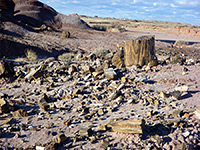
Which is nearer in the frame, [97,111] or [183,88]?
[97,111]

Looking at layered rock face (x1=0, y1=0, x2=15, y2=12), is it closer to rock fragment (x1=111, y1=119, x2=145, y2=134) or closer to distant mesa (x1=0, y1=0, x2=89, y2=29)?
distant mesa (x1=0, y1=0, x2=89, y2=29)

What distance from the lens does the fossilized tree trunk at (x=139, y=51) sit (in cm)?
628

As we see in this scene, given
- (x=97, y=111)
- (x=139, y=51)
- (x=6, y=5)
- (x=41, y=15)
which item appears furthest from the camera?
(x=41, y=15)

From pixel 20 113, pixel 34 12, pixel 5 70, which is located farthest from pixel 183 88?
pixel 34 12

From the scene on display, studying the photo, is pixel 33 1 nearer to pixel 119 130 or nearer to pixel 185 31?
pixel 185 31

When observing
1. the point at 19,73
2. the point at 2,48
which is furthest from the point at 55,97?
the point at 2,48

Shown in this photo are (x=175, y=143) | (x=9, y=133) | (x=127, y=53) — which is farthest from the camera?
(x=127, y=53)

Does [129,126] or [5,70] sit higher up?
[5,70]

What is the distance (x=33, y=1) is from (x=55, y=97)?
34624 mm

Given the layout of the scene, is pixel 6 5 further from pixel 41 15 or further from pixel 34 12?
pixel 41 15

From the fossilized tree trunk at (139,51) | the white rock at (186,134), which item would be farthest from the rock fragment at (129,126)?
the fossilized tree trunk at (139,51)

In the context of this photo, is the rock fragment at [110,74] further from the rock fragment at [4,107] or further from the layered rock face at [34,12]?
the layered rock face at [34,12]

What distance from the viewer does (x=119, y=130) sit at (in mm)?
3379

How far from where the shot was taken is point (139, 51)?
6.31 metres
